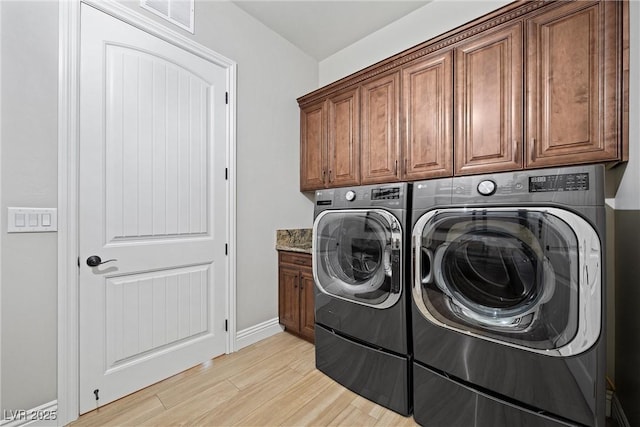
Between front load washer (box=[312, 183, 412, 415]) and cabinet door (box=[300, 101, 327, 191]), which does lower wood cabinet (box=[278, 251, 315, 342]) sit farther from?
cabinet door (box=[300, 101, 327, 191])

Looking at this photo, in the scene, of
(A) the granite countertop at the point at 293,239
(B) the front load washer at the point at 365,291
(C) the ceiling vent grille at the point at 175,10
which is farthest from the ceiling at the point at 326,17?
(A) the granite countertop at the point at 293,239

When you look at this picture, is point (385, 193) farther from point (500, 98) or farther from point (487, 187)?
point (500, 98)

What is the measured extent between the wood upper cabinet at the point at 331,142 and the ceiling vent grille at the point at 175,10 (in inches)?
46.1

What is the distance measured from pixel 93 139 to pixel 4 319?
3.29 feet

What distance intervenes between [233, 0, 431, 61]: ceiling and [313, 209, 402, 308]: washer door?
1.77 m

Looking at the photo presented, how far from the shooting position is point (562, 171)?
3.73 feet

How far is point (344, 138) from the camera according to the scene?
2.41 meters

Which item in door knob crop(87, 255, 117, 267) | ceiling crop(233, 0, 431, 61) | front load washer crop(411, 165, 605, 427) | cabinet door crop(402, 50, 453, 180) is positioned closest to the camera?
front load washer crop(411, 165, 605, 427)

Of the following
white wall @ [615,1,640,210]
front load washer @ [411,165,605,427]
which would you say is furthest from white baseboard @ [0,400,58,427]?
white wall @ [615,1,640,210]

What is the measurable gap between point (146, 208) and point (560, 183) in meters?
2.24

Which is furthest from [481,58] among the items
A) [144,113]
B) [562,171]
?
[144,113]

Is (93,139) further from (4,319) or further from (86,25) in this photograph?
(4,319)

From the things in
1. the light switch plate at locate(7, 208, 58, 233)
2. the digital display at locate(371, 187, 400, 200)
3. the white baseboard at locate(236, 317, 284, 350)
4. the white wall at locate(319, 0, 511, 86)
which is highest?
the white wall at locate(319, 0, 511, 86)

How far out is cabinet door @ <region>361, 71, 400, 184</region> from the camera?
2076 millimetres
